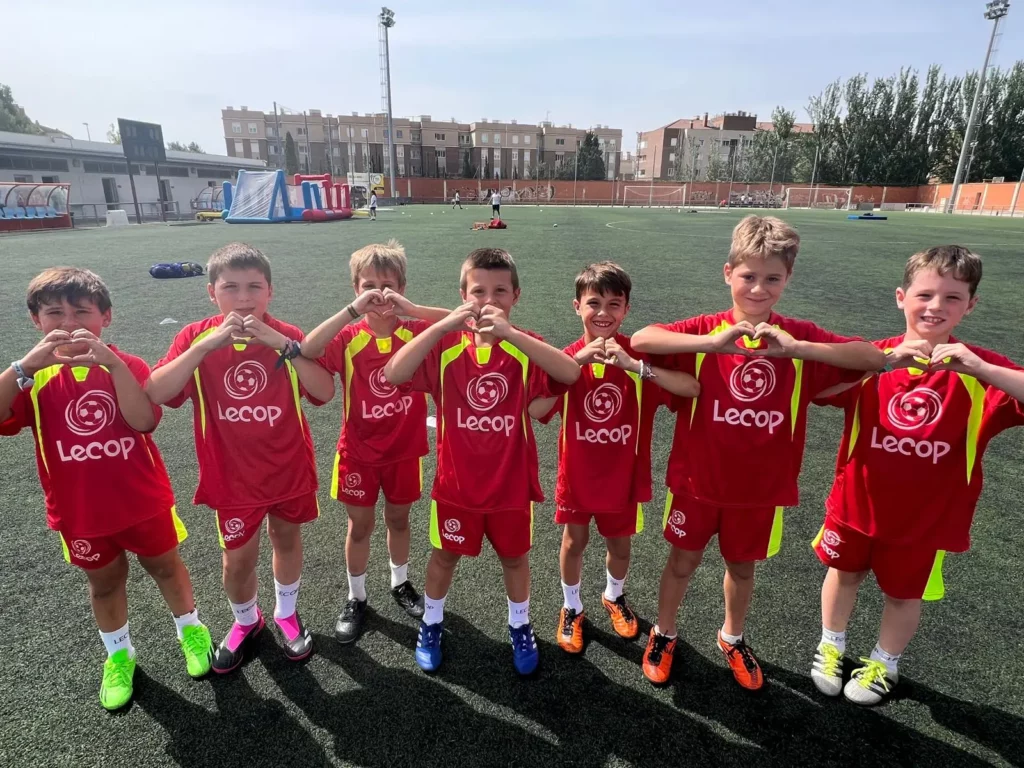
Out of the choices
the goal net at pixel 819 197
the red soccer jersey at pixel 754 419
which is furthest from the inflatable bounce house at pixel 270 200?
the goal net at pixel 819 197

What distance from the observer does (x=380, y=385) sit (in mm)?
2881

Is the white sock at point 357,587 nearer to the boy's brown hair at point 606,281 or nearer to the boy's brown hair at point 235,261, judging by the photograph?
the boy's brown hair at point 235,261

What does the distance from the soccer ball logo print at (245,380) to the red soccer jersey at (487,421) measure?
2.38 ft

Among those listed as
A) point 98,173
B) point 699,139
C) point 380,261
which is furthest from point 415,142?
point 380,261

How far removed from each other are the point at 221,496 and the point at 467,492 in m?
1.14

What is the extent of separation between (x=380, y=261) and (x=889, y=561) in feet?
8.72

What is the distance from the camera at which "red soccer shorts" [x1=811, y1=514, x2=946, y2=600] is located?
2383 millimetres

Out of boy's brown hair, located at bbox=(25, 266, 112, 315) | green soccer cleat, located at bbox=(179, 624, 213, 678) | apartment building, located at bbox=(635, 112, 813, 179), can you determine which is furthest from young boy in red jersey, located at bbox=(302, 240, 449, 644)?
apartment building, located at bbox=(635, 112, 813, 179)

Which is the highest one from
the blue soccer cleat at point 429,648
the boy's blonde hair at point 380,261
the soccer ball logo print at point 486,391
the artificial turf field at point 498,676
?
the boy's blonde hair at point 380,261

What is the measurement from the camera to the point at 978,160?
5306 centimetres

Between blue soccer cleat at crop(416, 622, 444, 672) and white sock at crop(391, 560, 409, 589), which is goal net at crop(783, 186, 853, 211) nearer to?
white sock at crop(391, 560, 409, 589)

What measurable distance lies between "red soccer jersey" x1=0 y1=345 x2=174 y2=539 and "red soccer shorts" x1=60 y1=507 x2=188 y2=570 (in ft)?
0.16

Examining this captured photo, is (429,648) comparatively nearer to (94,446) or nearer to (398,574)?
(398,574)

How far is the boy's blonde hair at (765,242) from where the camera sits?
2307 millimetres
